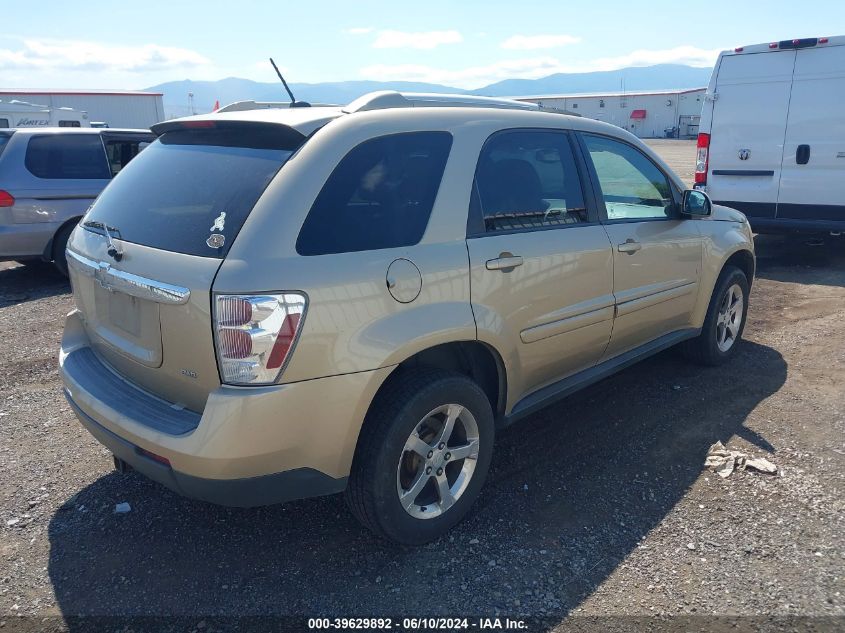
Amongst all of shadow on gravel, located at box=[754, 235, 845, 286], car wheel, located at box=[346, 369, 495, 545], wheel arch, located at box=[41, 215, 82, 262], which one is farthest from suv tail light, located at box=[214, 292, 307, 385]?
shadow on gravel, located at box=[754, 235, 845, 286]

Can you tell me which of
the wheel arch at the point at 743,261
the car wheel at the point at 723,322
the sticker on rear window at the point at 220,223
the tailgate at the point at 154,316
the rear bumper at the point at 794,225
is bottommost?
the car wheel at the point at 723,322

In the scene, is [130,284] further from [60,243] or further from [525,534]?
[60,243]

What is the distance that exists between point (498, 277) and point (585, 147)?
122 centimetres

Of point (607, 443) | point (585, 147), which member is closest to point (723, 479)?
point (607, 443)

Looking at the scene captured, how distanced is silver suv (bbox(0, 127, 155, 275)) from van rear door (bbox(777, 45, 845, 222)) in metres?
7.45

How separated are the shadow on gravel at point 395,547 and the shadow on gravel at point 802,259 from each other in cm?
478

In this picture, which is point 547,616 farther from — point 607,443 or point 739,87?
point 739,87

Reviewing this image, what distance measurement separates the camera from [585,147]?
12.2 ft

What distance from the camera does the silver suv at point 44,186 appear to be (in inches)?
285

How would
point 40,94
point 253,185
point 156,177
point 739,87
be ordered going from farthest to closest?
point 40,94
point 739,87
point 156,177
point 253,185

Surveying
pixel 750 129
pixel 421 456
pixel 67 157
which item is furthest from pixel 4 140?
pixel 750 129

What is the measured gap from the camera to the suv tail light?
7.54 feet

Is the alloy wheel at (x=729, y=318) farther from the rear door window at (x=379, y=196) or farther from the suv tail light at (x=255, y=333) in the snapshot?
the suv tail light at (x=255, y=333)

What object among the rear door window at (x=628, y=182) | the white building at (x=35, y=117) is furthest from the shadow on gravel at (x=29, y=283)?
the white building at (x=35, y=117)
